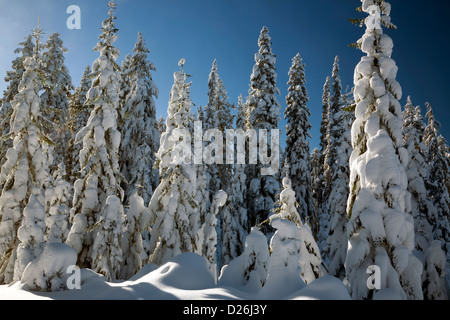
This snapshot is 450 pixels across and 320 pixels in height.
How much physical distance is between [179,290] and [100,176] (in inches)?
318

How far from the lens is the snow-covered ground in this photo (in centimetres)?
515

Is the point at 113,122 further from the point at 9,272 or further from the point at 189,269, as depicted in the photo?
the point at 189,269

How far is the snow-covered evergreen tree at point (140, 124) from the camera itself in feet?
75.5

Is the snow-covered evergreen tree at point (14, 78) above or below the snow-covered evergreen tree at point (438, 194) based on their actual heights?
above

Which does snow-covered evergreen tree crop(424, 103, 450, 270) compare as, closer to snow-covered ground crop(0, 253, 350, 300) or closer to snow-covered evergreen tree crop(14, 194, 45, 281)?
snow-covered ground crop(0, 253, 350, 300)

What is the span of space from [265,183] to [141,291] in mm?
17335

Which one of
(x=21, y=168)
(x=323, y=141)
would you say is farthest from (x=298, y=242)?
(x=323, y=141)

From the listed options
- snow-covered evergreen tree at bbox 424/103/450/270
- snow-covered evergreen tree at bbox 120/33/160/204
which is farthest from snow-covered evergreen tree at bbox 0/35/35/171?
snow-covered evergreen tree at bbox 424/103/450/270

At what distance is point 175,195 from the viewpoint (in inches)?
499

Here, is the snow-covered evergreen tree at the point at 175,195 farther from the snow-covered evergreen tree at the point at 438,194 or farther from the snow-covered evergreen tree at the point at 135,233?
the snow-covered evergreen tree at the point at 438,194

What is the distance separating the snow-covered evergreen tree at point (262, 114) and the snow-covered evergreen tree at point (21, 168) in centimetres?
1460

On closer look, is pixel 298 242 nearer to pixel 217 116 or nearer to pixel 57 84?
pixel 57 84

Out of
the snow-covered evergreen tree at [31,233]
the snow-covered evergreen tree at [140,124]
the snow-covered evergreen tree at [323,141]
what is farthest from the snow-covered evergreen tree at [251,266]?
the snow-covered evergreen tree at [323,141]

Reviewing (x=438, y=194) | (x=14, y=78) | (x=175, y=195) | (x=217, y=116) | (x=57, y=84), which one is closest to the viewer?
(x=175, y=195)
